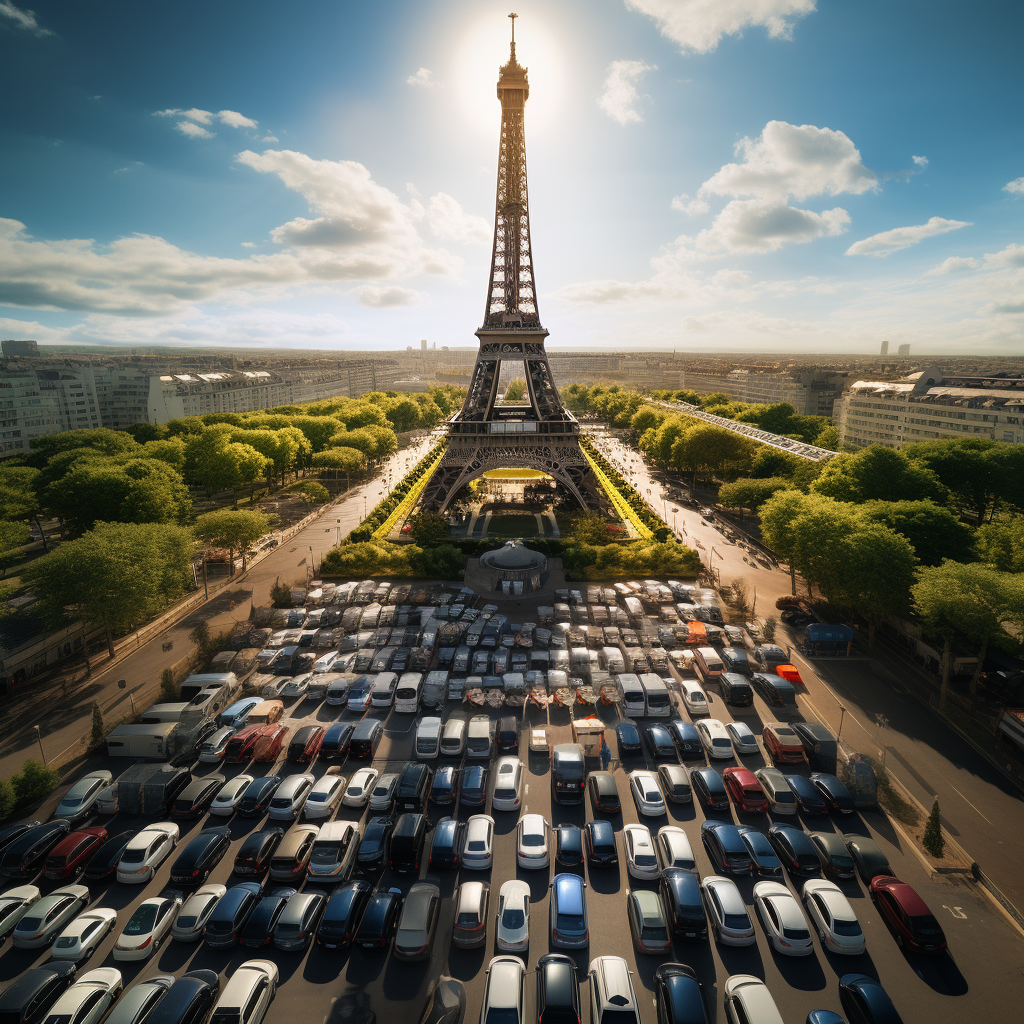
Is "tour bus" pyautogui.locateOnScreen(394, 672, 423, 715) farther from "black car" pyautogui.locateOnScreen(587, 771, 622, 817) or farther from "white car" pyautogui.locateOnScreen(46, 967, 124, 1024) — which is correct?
"white car" pyautogui.locateOnScreen(46, 967, 124, 1024)

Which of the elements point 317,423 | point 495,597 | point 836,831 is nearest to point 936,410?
point 495,597

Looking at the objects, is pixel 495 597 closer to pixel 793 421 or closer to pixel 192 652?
pixel 192 652

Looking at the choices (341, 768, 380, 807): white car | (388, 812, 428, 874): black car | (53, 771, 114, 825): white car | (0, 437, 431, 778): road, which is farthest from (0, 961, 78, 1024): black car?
(0, 437, 431, 778): road

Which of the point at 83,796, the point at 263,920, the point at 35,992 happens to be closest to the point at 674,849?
the point at 263,920

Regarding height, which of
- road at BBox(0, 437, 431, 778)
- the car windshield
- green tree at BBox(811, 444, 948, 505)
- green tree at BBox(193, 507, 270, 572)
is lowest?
road at BBox(0, 437, 431, 778)

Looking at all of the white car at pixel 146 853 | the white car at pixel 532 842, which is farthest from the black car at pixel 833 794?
the white car at pixel 146 853

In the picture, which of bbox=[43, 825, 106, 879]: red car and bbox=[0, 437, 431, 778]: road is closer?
bbox=[43, 825, 106, 879]: red car
